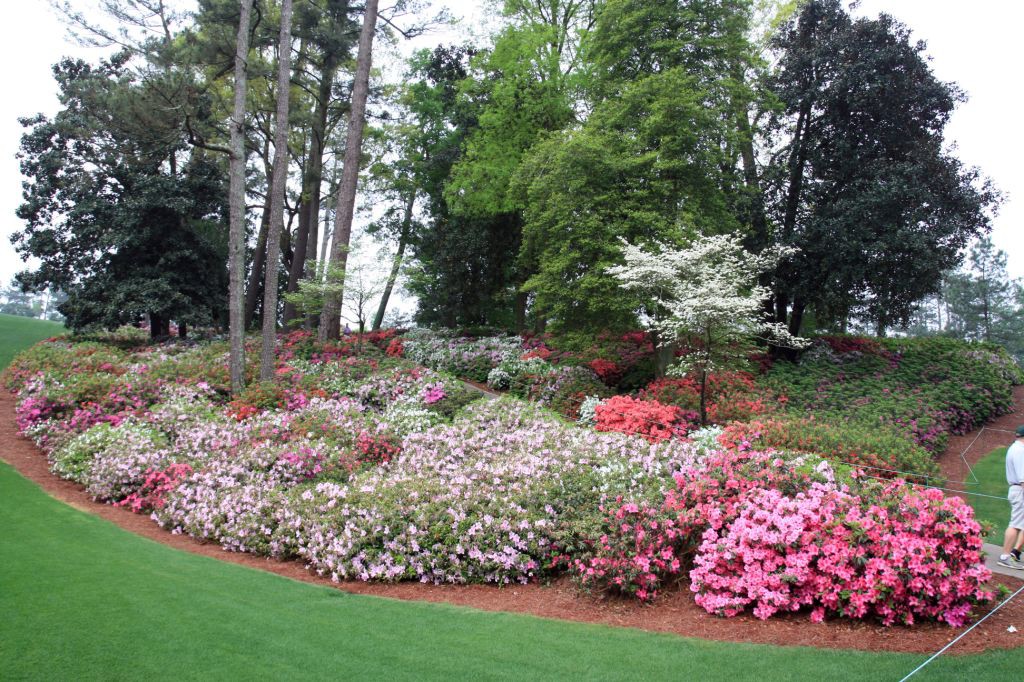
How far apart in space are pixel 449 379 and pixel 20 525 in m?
7.17

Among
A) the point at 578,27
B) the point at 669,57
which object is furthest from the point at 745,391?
the point at 578,27

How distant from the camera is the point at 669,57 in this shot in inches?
519

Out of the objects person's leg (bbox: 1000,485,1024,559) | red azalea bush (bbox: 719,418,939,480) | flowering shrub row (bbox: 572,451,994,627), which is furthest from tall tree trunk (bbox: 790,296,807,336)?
flowering shrub row (bbox: 572,451,994,627)

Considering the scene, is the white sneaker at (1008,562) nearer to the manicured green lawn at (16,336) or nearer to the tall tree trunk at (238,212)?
the tall tree trunk at (238,212)

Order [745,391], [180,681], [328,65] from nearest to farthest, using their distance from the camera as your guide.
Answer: [180,681], [745,391], [328,65]

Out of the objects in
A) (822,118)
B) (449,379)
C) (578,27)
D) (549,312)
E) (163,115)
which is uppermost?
(578,27)

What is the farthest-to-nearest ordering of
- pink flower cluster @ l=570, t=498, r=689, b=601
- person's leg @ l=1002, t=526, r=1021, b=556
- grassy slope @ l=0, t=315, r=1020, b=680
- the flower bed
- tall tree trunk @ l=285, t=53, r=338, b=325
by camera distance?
tall tree trunk @ l=285, t=53, r=338, b=325, person's leg @ l=1002, t=526, r=1021, b=556, pink flower cluster @ l=570, t=498, r=689, b=601, the flower bed, grassy slope @ l=0, t=315, r=1020, b=680

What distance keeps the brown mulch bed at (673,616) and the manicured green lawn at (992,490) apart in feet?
9.01

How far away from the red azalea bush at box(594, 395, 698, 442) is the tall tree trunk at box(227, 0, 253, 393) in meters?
7.18

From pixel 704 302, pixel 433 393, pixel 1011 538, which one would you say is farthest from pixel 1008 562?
pixel 433 393

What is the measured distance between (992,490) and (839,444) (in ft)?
10.2

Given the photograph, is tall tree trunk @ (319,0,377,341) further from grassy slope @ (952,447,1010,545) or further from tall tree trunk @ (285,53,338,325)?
grassy slope @ (952,447,1010,545)

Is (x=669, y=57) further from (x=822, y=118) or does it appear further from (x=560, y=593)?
(x=560, y=593)

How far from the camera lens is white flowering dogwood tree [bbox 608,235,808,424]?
9180mm
